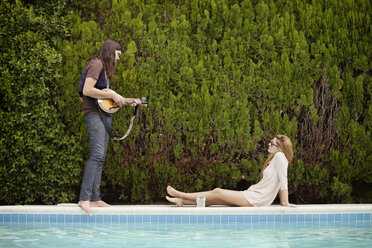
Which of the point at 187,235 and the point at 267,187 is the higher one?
the point at 267,187

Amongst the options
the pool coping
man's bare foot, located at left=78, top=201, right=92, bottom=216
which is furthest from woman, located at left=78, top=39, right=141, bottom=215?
the pool coping

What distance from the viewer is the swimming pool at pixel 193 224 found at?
5824 mm

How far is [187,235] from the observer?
5941 millimetres

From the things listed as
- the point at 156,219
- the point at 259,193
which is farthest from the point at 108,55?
the point at 259,193

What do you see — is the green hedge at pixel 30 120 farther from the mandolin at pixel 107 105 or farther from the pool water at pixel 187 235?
the mandolin at pixel 107 105

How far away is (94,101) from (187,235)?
6.80ft

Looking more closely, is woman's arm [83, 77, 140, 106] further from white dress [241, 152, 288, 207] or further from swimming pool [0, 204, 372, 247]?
white dress [241, 152, 288, 207]

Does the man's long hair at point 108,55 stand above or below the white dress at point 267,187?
above

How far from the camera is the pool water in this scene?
213 inches

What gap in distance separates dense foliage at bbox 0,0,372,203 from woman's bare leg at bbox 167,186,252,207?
94cm

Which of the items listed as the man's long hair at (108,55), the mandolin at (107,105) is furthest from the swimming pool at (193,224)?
the man's long hair at (108,55)

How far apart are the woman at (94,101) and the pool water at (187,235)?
0.55m

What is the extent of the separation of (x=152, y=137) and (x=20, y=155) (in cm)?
192

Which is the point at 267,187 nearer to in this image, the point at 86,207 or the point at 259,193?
the point at 259,193
